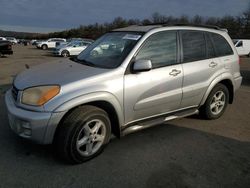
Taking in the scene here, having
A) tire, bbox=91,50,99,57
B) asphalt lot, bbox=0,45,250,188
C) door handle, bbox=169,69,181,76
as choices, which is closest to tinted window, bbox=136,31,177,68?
door handle, bbox=169,69,181,76

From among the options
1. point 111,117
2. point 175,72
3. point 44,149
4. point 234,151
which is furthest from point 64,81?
point 234,151

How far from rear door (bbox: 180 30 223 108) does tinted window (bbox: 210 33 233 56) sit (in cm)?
15

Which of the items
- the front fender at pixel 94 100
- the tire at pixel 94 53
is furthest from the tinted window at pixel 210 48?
the front fender at pixel 94 100

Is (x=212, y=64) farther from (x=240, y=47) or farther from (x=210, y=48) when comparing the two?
(x=240, y=47)

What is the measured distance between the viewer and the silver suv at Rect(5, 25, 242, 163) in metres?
3.28

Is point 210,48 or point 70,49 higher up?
point 70,49

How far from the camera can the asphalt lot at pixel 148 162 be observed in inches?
124

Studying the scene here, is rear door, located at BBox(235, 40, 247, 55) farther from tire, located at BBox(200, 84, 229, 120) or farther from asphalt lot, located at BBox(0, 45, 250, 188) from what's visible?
asphalt lot, located at BBox(0, 45, 250, 188)

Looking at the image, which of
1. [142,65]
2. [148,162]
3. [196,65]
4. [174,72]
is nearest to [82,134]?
[148,162]

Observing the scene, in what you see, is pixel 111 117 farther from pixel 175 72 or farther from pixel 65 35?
pixel 65 35

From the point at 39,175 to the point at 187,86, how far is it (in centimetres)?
263

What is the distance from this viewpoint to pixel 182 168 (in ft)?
11.4

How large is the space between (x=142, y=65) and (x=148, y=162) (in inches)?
52.0

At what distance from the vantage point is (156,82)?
3.95m
